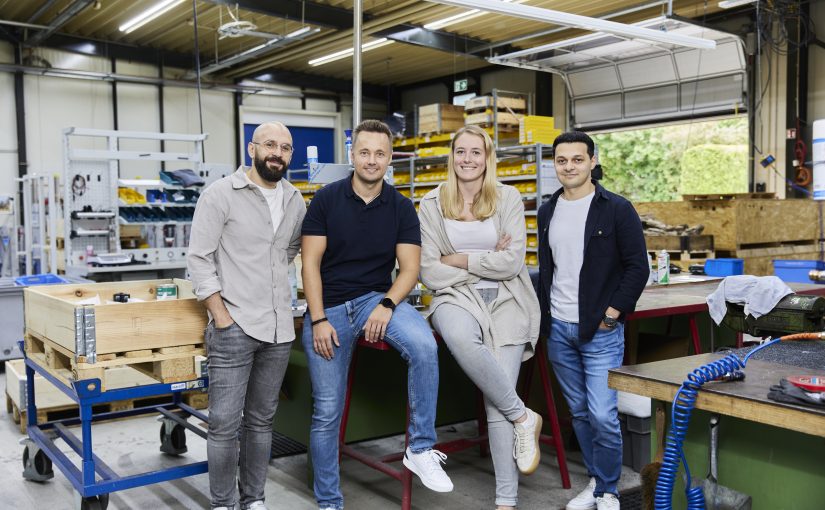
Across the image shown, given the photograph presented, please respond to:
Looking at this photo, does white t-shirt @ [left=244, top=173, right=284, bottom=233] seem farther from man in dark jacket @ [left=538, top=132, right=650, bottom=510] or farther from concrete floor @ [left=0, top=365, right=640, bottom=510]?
concrete floor @ [left=0, top=365, right=640, bottom=510]

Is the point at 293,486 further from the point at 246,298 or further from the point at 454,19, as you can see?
the point at 454,19

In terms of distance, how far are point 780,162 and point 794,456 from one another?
8.52 m

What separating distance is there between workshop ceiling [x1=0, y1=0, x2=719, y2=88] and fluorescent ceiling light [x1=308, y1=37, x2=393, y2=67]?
12cm

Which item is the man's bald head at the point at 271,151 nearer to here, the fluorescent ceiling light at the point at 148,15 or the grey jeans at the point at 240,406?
the grey jeans at the point at 240,406

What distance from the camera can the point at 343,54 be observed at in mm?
13531

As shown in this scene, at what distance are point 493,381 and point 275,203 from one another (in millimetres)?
1171

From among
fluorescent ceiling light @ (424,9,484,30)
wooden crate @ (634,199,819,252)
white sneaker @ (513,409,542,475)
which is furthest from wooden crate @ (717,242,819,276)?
white sneaker @ (513,409,542,475)

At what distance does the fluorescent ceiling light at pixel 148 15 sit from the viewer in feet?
33.8

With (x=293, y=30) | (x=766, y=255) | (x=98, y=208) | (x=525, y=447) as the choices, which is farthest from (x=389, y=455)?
(x=293, y=30)

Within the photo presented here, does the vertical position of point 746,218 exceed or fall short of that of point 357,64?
it falls short

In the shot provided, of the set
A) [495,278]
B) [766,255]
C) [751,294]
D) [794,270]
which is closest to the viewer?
[751,294]

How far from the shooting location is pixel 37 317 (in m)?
3.58

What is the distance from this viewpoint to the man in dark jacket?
3.11 meters

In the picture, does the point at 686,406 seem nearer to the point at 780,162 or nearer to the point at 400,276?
the point at 400,276
